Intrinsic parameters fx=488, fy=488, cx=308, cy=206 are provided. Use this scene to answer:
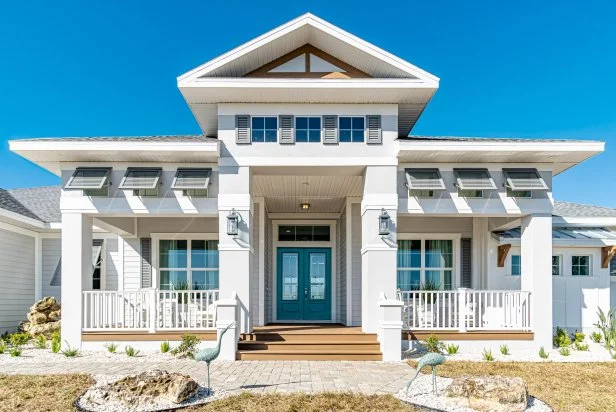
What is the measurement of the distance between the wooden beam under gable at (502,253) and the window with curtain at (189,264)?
7.35 m

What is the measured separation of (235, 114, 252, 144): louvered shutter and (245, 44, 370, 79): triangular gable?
1.00m

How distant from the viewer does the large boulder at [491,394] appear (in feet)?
19.5

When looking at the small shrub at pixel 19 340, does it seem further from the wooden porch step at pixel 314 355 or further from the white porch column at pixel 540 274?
A: the white porch column at pixel 540 274

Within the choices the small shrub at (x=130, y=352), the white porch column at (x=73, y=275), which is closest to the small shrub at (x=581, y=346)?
the small shrub at (x=130, y=352)

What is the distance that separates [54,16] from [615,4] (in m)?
19.8

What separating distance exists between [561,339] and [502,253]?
2.37 meters

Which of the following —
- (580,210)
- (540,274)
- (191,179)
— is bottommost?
(540,274)

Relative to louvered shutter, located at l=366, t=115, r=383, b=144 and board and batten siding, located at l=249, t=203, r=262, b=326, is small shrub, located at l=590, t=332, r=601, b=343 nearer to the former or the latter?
louvered shutter, located at l=366, t=115, r=383, b=144

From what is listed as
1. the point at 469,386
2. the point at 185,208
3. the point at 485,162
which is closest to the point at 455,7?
the point at 485,162

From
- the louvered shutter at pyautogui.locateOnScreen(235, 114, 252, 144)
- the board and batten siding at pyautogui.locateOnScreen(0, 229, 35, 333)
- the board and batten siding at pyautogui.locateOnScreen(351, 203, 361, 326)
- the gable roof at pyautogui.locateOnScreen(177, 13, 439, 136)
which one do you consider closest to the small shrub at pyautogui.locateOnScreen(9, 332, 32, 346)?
the board and batten siding at pyautogui.locateOnScreen(0, 229, 35, 333)

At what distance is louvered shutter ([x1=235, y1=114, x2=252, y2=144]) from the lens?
10.4 metres

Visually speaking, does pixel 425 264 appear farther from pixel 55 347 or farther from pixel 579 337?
pixel 55 347

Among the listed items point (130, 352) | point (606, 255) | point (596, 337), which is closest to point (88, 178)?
point (130, 352)

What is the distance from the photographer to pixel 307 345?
1003cm
